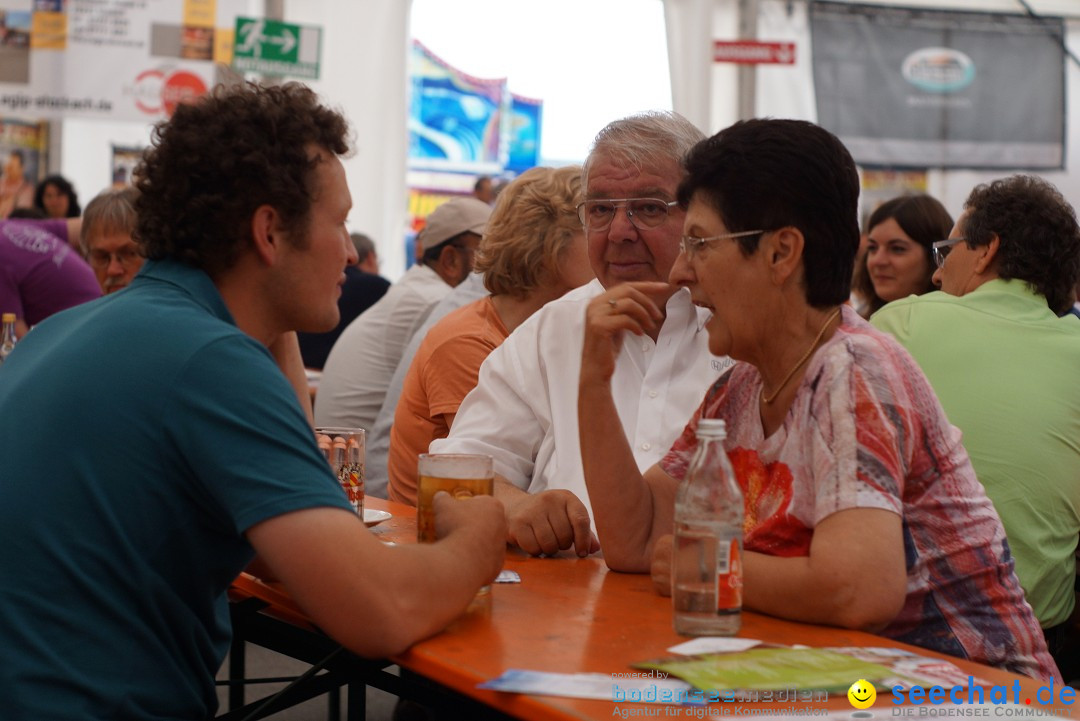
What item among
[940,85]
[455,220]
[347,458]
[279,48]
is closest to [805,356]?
[347,458]

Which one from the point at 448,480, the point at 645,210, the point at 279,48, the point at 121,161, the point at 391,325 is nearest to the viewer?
the point at 448,480

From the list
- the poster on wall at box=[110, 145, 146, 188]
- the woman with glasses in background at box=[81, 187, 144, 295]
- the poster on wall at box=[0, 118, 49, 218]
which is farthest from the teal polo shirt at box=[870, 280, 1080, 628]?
the poster on wall at box=[0, 118, 49, 218]

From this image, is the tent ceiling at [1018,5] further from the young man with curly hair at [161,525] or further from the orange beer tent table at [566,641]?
the young man with curly hair at [161,525]

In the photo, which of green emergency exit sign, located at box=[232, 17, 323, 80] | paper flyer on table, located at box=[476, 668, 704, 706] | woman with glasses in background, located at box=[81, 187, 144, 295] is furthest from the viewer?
green emergency exit sign, located at box=[232, 17, 323, 80]

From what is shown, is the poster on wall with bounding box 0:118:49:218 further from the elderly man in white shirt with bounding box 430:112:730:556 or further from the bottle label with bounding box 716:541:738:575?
the bottle label with bounding box 716:541:738:575

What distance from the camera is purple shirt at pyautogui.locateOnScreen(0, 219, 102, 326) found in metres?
4.66

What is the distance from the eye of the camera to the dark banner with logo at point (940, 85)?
9.09 metres

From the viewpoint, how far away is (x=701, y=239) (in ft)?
5.59

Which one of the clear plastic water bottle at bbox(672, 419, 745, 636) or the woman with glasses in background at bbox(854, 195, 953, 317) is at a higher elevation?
the woman with glasses in background at bbox(854, 195, 953, 317)

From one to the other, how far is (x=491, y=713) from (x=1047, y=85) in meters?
9.35

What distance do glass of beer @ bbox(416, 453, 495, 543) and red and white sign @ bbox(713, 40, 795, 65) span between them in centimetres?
710

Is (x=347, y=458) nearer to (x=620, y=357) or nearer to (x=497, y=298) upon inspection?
(x=620, y=357)

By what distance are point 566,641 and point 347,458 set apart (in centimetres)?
72

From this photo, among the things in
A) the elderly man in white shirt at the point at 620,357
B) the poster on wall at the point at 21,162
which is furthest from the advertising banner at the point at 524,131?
the elderly man in white shirt at the point at 620,357
